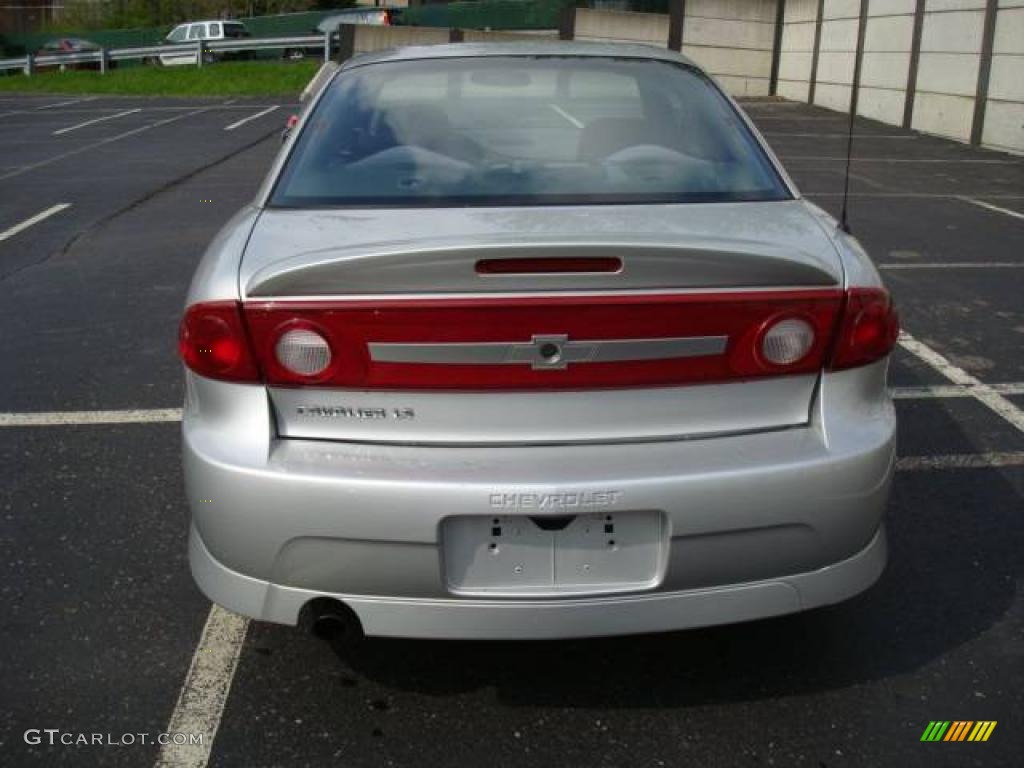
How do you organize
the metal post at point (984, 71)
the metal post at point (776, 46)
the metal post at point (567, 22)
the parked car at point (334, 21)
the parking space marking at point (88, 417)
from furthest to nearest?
the parked car at point (334, 21) → the metal post at point (567, 22) → the metal post at point (776, 46) → the metal post at point (984, 71) → the parking space marking at point (88, 417)

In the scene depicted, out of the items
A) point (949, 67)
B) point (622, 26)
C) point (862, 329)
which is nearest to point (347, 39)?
point (622, 26)

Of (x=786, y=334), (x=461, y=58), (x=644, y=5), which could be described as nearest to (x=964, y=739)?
(x=786, y=334)

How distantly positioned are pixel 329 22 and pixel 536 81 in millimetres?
35490

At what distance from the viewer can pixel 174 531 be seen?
3727 mm

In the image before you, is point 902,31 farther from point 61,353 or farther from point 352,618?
point 352,618

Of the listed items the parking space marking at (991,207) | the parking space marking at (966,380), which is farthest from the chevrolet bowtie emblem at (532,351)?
the parking space marking at (991,207)

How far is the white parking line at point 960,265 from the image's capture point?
7883mm

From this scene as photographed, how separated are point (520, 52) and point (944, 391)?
2.69 meters

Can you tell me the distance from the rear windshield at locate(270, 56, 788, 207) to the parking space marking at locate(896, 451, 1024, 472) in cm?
159

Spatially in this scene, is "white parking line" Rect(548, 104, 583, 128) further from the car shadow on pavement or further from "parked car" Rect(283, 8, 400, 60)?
"parked car" Rect(283, 8, 400, 60)

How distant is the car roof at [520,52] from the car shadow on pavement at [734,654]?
1905 mm

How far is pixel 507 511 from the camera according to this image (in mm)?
2383

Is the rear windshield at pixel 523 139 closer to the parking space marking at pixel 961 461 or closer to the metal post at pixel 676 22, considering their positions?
the parking space marking at pixel 961 461

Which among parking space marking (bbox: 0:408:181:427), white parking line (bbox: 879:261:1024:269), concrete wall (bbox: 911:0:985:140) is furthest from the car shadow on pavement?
concrete wall (bbox: 911:0:985:140)
